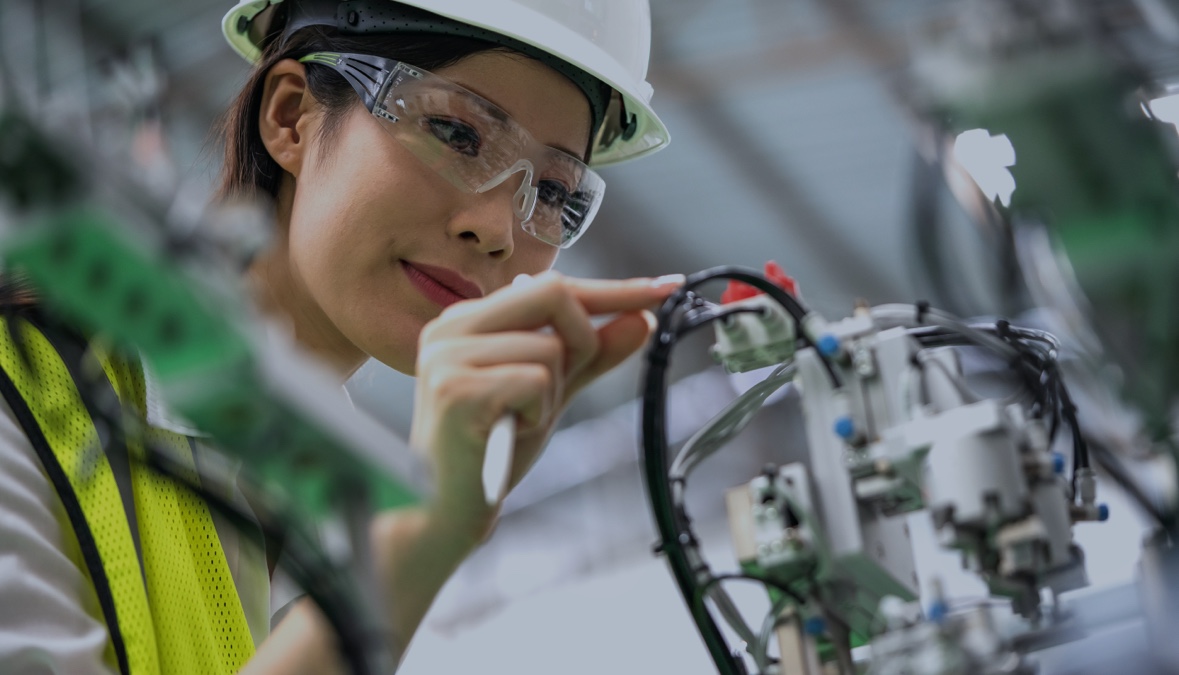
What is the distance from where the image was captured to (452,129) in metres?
1.48

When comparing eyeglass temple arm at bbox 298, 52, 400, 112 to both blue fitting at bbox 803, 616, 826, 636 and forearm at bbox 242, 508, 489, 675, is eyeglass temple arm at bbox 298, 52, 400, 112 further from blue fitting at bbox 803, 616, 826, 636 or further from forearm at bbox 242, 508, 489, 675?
blue fitting at bbox 803, 616, 826, 636

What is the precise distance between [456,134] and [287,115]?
0.95ft

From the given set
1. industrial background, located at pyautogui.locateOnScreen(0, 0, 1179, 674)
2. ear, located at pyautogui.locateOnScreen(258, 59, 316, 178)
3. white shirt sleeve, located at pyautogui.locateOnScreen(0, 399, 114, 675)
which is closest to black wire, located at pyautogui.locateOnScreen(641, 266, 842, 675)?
white shirt sleeve, located at pyautogui.locateOnScreen(0, 399, 114, 675)

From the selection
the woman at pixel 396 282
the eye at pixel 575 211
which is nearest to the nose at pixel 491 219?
the woman at pixel 396 282

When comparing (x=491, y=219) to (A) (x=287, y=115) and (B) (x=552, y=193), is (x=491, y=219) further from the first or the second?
(A) (x=287, y=115)

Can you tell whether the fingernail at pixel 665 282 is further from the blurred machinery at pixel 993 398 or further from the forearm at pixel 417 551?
the forearm at pixel 417 551

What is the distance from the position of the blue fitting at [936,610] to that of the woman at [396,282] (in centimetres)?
31

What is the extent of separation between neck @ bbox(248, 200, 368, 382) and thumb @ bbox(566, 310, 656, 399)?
66 cm

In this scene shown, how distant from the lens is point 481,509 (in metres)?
0.90

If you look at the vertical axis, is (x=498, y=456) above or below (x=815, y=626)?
above

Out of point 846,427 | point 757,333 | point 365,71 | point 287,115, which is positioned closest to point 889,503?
point 846,427

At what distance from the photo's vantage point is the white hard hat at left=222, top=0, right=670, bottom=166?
62.1 inches

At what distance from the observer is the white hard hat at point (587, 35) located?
1.58 metres

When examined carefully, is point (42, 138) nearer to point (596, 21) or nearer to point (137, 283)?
point (137, 283)
